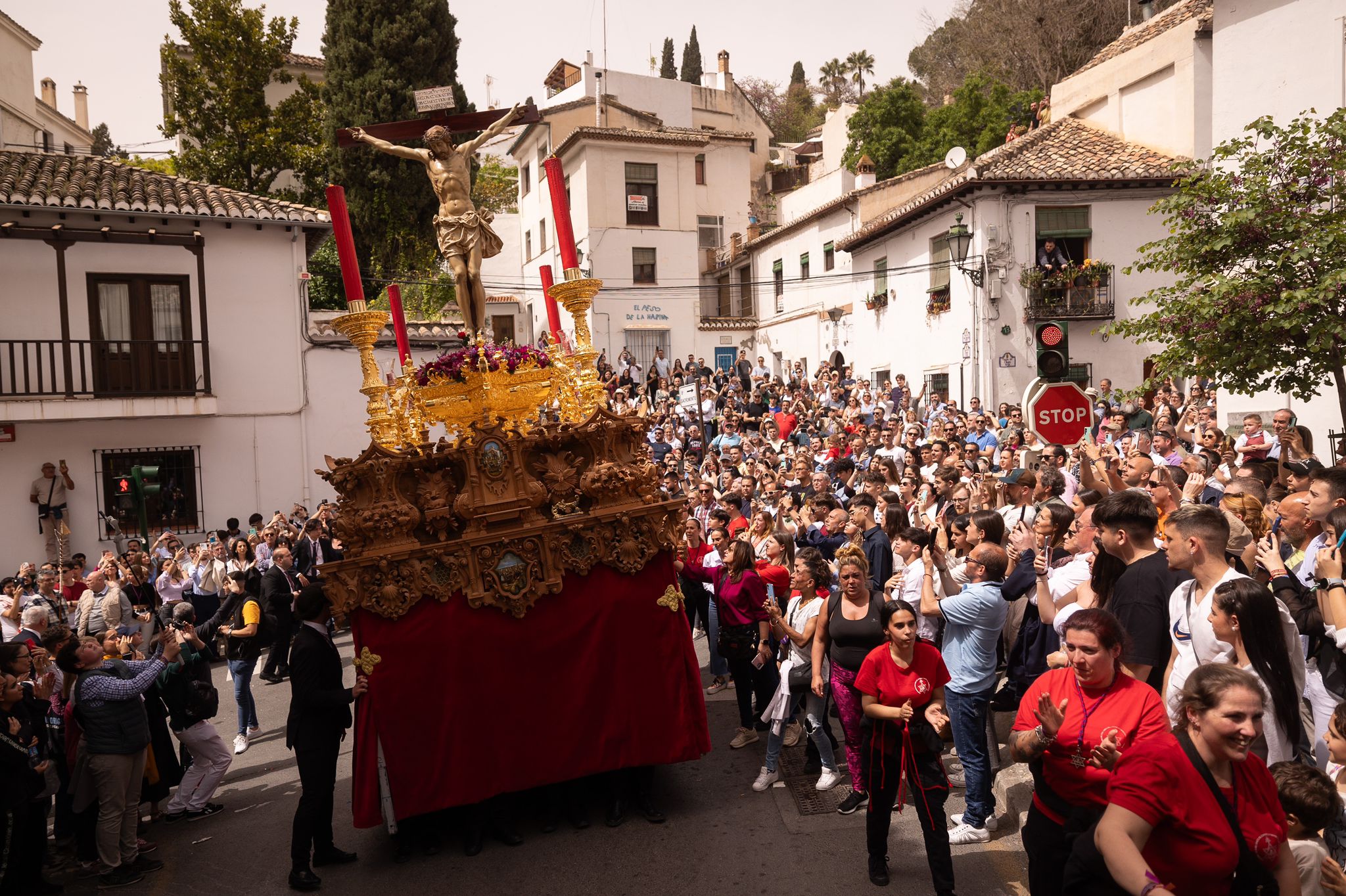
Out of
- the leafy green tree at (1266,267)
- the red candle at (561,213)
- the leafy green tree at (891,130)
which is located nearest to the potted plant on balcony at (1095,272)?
the leafy green tree at (1266,267)

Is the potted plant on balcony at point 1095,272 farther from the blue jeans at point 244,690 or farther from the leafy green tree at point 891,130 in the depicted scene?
the blue jeans at point 244,690

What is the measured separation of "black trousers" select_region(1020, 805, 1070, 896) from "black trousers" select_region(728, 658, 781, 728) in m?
3.98

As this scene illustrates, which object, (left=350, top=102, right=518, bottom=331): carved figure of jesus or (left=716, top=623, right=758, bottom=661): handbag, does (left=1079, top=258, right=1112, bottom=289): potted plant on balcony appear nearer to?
(left=716, top=623, right=758, bottom=661): handbag

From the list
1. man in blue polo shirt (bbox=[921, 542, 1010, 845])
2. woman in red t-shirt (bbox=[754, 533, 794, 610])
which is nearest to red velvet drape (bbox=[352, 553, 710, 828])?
woman in red t-shirt (bbox=[754, 533, 794, 610])

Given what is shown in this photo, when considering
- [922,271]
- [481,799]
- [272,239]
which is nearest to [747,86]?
[922,271]

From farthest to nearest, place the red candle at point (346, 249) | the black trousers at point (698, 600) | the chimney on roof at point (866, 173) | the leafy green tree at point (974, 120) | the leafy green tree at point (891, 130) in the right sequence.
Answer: the leafy green tree at point (891, 130) → the leafy green tree at point (974, 120) → the chimney on roof at point (866, 173) → the black trousers at point (698, 600) → the red candle at point (346, 249)

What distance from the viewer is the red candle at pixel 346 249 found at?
6.62 metres

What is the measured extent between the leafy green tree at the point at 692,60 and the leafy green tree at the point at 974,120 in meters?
28.1

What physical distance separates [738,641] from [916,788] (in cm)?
292

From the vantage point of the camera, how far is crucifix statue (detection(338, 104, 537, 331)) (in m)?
7.20

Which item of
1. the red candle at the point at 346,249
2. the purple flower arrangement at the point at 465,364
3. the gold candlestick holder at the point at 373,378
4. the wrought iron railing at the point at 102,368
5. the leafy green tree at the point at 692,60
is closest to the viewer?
the red candle at the point at 346,249

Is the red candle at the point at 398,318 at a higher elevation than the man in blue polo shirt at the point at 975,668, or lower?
higher

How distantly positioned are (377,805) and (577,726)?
1449mm

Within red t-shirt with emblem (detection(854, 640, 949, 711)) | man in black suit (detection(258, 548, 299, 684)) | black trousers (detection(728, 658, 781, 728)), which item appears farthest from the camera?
man in black suit (detection(258, 548, 299, 684))
